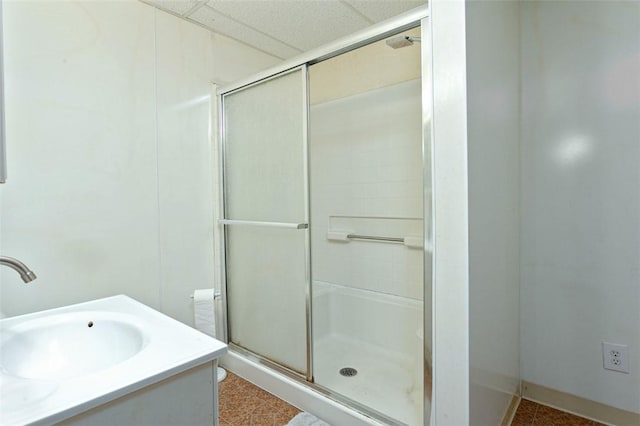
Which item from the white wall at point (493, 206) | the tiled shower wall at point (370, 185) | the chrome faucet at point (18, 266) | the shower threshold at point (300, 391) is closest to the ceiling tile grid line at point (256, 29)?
the tiled shower wall at point (370, 185)

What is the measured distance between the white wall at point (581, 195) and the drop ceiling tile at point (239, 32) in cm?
148

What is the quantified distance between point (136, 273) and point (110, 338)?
64 centimetres

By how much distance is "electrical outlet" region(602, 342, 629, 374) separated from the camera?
59.3 inches

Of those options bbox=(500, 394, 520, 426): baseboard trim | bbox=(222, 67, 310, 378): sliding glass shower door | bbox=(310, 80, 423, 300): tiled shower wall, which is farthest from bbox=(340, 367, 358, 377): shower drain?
bbox=(500, 394, 520, 426): baseboard trim

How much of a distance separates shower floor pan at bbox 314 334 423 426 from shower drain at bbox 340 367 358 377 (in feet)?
0.06

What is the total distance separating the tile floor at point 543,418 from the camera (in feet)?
5.12

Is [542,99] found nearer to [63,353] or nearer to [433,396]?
[433,396]

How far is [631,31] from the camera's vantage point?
1455 mm

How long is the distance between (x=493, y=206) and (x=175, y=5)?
1893 mm

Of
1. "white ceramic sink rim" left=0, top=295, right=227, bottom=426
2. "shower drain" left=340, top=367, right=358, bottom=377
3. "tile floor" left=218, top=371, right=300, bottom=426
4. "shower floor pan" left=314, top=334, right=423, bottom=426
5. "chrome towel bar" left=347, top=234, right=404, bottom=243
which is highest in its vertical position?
"chrome towel bar" left=347, top=234, right=404, bottom=243

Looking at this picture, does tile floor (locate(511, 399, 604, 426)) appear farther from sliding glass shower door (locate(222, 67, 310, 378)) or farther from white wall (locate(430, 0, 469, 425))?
sliding glass shower door (locate(222, 67, 310, 378))

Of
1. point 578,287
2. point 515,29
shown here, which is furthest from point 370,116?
point 578,287

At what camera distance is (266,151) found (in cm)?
187

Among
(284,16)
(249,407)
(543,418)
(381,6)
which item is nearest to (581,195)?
(543,418)
